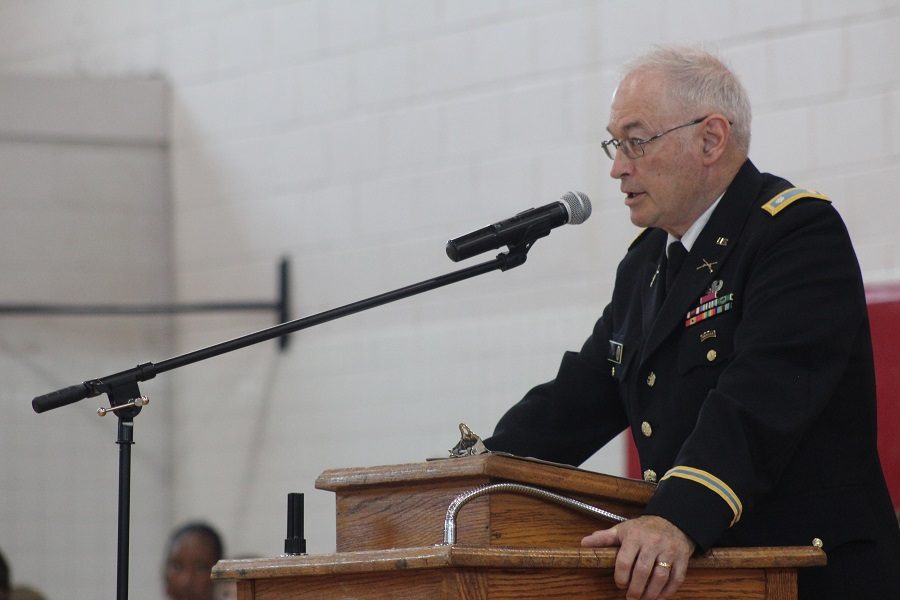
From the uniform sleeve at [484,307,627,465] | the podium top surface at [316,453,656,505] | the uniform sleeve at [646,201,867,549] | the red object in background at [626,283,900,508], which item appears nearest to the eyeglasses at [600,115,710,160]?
the uniform sleeve at [646,201,867,549]

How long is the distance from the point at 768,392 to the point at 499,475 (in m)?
0.41

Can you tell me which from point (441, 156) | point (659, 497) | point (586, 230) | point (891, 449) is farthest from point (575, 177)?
point (659, 497)

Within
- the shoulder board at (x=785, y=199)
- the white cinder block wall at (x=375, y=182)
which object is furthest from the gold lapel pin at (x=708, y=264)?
the white cinder block wall at (x=375, y=182)

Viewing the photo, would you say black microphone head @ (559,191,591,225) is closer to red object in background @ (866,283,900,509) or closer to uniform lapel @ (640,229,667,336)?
uniform lapel @ (640,229,667,336)

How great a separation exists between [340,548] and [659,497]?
409mm

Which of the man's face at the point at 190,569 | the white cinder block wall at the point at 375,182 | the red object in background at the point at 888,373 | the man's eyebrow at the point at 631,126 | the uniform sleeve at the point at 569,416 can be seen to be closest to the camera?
the man's eyebrow at the point at 631,126

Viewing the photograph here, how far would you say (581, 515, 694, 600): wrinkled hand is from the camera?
1.74m

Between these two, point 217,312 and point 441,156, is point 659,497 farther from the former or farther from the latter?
point 217,312

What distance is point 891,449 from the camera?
370 cm

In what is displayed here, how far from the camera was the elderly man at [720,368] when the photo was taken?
1.90 meters

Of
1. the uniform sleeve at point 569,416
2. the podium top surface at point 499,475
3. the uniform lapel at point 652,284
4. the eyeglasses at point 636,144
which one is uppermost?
the eyeglasses at point 636,144

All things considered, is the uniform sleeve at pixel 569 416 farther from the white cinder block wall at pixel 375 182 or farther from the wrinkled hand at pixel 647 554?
the white cinder block wall at pixel 375 182

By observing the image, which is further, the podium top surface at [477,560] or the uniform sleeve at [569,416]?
the uniform sleeve at [569,416]

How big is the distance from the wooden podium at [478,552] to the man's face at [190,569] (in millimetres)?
2918
